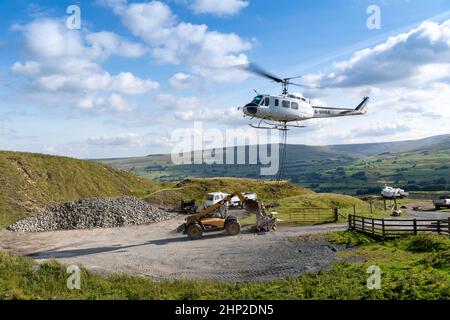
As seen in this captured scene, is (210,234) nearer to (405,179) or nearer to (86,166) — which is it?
(86,166)

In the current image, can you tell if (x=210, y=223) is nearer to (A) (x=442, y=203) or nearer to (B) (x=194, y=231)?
(B) (x=194, y=231)

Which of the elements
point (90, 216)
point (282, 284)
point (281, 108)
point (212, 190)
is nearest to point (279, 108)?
point (281, 108)

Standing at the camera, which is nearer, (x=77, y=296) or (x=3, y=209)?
(x=77, y=296)

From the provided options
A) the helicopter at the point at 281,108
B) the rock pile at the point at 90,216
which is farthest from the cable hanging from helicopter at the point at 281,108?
the rock pile at the point at 90,216

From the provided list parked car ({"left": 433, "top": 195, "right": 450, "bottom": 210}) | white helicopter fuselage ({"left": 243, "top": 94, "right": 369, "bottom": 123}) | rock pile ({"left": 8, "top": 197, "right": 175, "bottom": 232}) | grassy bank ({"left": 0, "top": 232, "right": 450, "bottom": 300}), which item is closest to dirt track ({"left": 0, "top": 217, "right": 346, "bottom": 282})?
grassy bank ({"left": 0, "top": 232, "right": 450, "bottom": 300})

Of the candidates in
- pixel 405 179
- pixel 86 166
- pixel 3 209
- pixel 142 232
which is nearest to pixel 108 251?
pixel 142 232

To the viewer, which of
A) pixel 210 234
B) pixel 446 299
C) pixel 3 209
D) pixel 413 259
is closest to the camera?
pixel 446 299

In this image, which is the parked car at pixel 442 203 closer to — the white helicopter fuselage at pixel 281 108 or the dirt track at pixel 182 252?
the dirt track at pixel 182 252

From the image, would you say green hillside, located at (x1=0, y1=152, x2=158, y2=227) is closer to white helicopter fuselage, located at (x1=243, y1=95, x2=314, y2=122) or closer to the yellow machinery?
the yellow machinery
